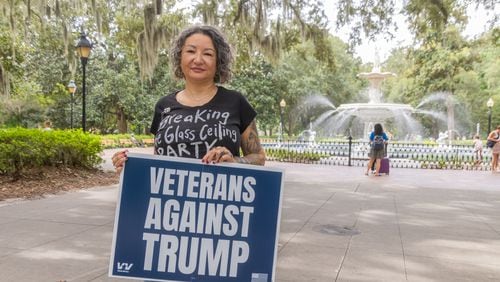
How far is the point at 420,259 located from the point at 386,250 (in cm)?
40

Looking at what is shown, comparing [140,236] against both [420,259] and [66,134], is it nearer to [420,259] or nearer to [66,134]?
[420,259]

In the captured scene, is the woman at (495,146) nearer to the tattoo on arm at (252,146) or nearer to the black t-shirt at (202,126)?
the tattoo on arm at (252,146)

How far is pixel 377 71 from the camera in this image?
2567cm

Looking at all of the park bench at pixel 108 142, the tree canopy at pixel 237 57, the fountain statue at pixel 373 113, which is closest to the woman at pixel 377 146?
the tree canopy at pixel 237 57

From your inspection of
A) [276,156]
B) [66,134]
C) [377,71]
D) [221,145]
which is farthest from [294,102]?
[221,145]

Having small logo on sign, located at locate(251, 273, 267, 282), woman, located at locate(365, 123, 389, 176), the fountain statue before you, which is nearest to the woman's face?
small logo on sign, located at locate(251, 273, 267, 282)

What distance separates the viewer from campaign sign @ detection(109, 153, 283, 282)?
6.63 feet

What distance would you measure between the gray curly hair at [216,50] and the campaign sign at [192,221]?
0.57m

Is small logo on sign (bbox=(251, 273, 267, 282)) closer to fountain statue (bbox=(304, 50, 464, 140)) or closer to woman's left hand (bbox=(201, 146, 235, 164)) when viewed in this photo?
woman's left hand (bbox=(201, 146, 235, 164))

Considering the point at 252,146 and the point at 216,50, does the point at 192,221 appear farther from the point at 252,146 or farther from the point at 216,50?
the point at 216,50

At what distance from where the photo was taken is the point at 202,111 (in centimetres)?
213

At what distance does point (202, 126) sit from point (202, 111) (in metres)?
0.09

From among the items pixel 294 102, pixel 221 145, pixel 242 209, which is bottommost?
pixel 242 209

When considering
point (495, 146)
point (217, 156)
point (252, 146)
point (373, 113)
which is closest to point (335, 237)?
point (252, 146)
